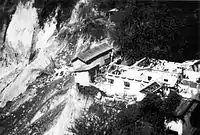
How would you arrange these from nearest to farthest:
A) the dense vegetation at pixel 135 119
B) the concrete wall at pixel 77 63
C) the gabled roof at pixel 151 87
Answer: the dense vegetation at pixel 135 119 → the gabled roof at pixel 151 87 → the concrete wall at pixel 77 63

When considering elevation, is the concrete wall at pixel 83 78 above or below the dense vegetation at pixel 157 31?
below

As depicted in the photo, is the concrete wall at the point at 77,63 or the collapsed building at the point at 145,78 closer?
the collapsed building at the point at 145,78

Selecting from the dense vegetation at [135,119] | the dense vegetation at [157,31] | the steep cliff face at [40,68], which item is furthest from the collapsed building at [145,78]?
the steep cliff face at [40,68]

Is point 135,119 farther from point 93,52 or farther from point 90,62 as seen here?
point 93,52

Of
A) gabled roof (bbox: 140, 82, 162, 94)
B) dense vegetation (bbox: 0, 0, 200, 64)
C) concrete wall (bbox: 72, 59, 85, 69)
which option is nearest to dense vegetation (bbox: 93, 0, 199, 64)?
dense vegetation (bbox: 0, 0, 200, 64)

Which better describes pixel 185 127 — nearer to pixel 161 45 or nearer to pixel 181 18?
pixel 161 45

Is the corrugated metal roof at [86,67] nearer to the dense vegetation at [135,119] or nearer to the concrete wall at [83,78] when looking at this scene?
the concrete wall at [83,78]
